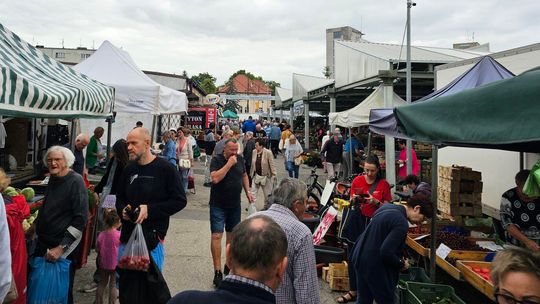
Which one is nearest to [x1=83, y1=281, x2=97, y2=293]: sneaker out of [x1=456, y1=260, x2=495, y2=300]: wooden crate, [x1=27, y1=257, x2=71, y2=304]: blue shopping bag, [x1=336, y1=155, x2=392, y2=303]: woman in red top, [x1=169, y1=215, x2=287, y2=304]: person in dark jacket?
[x1=27, y1=257, x2=71, y2=304]: blue shopping bag

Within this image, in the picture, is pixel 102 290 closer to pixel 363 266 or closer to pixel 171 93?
pixel 363 266

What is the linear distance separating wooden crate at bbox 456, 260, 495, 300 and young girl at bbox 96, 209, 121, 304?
11.9 ft

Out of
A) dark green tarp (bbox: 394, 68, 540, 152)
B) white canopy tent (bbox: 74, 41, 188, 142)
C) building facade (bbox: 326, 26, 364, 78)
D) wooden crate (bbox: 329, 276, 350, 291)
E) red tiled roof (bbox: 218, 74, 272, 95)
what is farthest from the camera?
red tiled roof (bbox: 218, 74, 272, 95)

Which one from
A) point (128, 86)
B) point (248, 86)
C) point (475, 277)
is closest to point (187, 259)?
point (128, 86)

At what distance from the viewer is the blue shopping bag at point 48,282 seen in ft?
11.9

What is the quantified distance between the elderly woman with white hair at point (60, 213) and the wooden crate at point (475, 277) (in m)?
3.77

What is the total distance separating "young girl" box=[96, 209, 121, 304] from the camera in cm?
443

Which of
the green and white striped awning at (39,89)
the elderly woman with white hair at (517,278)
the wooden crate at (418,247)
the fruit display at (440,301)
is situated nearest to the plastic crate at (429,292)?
the fruit display at (440,301)

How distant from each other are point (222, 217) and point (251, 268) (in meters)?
3.86

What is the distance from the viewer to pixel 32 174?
9.05 m

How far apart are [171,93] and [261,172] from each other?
2516mm

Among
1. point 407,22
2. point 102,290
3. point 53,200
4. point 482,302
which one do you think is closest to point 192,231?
point 102,290

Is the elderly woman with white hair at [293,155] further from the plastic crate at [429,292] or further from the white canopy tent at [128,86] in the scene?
the plastic crate at [429,292]

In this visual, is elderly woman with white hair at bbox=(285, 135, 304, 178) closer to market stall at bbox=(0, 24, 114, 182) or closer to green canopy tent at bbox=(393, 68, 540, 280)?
market stall at bbox=(0, 24, 114, 182)
